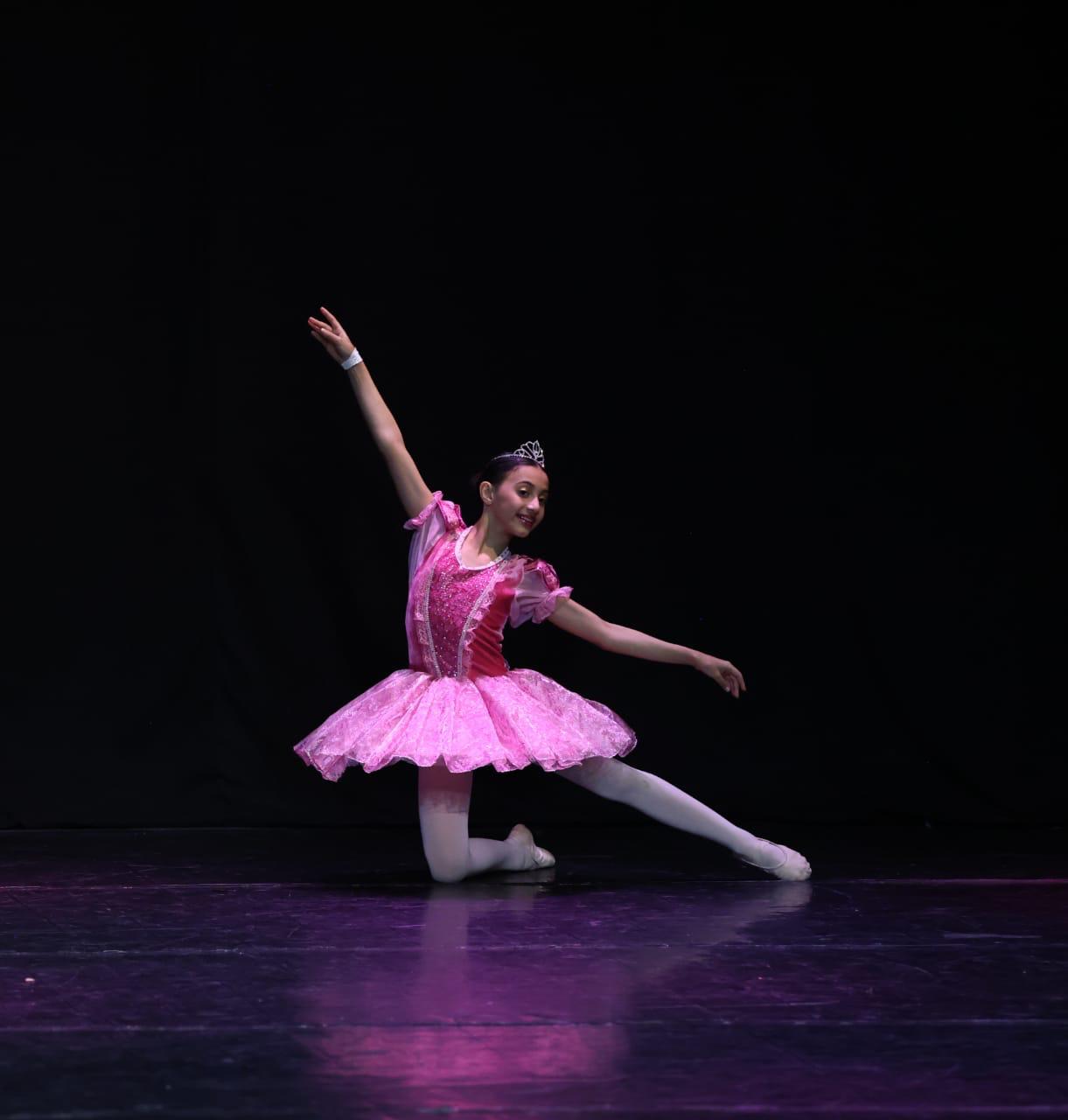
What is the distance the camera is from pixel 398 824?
14.1ft

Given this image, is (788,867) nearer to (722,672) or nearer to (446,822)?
(722,672)

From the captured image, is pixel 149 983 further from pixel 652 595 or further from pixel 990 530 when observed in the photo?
pixel 990 530

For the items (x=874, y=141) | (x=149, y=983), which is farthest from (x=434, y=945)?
(x=874, y=141)

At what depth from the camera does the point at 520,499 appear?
348 centimetres

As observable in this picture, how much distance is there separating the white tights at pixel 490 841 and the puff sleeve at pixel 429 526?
0.50 m

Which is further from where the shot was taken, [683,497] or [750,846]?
[683,497]

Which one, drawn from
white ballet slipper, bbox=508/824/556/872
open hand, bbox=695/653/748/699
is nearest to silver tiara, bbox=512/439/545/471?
open hand, bbox=695/653/748/699

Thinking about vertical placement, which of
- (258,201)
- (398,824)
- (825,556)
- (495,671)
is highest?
(258,201)

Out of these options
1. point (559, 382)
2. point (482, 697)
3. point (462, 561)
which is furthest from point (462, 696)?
point (559, 382)

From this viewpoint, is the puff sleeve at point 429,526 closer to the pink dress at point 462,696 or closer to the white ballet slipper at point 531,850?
→ the pink dress at point 462,696

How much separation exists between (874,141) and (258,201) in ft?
5.75

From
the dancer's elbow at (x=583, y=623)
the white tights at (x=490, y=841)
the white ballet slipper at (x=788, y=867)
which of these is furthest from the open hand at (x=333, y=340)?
the white ballet slipper at (x=788, y=867)

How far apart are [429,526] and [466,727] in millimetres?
A: 531

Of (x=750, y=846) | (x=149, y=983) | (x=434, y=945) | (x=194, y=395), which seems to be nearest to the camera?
(x=149, y=983)
